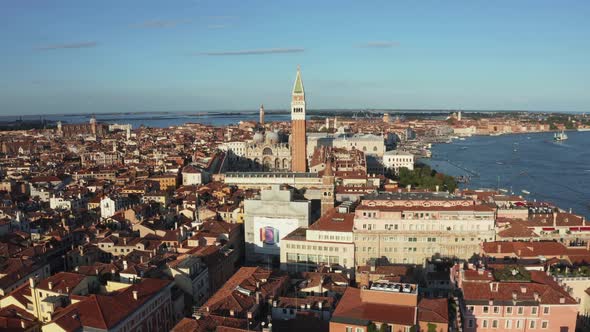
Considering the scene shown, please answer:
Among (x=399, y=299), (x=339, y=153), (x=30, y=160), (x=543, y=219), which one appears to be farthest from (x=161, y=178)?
(x=399, y=299)

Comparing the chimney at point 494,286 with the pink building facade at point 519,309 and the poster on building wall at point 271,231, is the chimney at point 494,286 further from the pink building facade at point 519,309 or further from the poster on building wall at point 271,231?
the poster on building wall at point 271,231

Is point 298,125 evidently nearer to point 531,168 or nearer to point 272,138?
point 272,138

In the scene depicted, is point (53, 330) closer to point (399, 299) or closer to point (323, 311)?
point (323, 311)

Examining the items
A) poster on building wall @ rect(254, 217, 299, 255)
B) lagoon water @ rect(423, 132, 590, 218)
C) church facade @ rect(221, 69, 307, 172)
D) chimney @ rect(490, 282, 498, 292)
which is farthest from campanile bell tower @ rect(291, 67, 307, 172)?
chimney @ rect(490, 282, 498, 292)

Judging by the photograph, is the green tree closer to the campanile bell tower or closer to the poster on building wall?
the poster on building wall

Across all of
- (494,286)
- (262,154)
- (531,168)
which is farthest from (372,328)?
(531,168)
